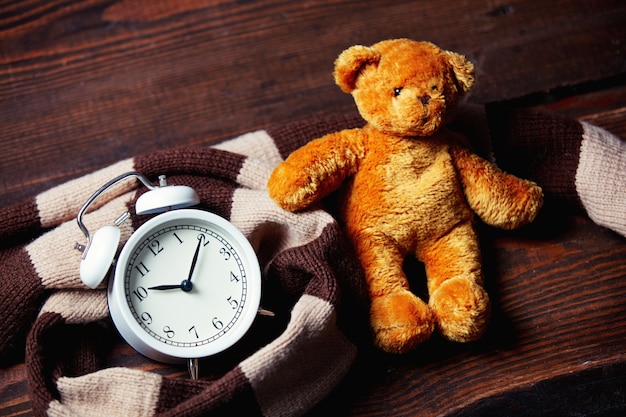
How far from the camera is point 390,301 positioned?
34.9 inches

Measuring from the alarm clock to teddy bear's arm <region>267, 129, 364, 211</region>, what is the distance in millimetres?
79

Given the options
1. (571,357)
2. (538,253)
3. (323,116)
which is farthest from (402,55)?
(571,357)

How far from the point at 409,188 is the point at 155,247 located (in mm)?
328

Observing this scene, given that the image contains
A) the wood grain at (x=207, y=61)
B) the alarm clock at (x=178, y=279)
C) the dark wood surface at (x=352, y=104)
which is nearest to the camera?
the alarm clock at (x=178, y=279)

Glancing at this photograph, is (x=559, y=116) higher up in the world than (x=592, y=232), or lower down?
higher up

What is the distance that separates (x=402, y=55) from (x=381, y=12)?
343mm

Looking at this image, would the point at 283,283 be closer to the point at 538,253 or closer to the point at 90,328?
the point at 90,328

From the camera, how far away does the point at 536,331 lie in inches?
38.8

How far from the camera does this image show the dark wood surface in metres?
0.95

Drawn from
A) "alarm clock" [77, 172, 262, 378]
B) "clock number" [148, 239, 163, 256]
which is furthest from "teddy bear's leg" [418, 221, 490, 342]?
"clock number" [148, 239, 163, 256]

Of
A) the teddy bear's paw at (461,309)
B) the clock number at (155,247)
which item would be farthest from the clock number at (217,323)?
the teddy bear's paw at (461,309)

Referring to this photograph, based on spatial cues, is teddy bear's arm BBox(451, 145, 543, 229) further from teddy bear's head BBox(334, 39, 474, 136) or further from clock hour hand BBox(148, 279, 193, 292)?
clock hour hand BBox(148, 279, 193, 292)

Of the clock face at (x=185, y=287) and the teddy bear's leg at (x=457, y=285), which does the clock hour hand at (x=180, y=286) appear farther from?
the teddy bear's leg at (x=457, y=285)

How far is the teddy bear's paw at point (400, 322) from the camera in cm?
87
